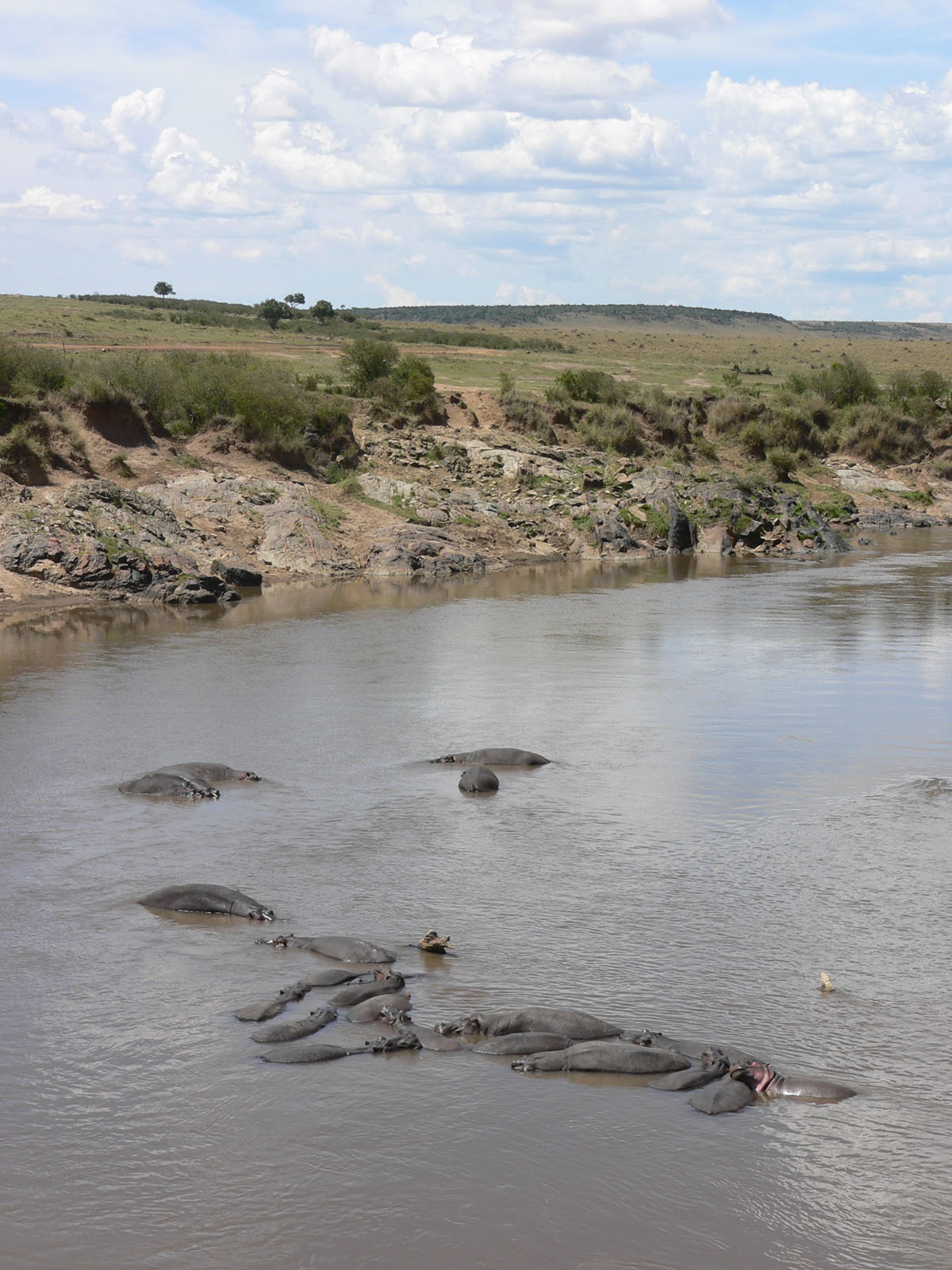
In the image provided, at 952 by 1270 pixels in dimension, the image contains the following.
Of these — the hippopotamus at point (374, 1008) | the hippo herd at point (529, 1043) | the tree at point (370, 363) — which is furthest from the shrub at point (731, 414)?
the hippopotamus at point (374, 1008)

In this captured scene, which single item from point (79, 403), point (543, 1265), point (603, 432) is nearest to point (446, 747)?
point (543, 1265)

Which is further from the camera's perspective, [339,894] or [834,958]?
[339,894]

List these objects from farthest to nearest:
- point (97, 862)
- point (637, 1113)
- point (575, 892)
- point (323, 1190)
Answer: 1. point (97, 862)
2. point (575, 892)
3. point (637, 1113)
4. point (323, 1190)

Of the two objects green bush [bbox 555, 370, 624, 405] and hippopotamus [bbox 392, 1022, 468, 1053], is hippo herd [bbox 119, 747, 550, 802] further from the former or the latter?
green bush [bbox 555, 370, 624, 405]

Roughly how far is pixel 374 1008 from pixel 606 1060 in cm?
174

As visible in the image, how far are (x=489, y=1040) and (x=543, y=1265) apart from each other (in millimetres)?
2290

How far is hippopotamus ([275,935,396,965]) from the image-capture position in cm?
1037

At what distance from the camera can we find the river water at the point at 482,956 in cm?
722

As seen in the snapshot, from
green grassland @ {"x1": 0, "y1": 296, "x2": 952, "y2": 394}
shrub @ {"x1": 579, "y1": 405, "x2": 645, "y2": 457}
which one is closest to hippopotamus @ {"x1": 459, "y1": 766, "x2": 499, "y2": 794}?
shrub @ {"x1": 579, "y1": 405, "x2": 645, "y2": 457}

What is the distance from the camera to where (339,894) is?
1195 centimetres

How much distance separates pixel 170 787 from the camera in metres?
15.1

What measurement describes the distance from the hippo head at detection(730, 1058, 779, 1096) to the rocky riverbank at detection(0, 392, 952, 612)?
24401 mm

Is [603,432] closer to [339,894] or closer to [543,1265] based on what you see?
[339,894]

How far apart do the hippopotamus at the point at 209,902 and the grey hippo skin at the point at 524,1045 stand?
9.87 ft
